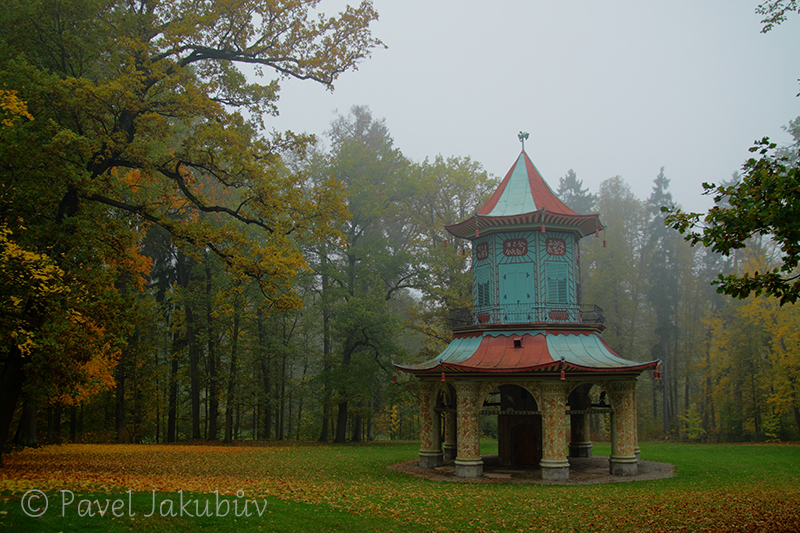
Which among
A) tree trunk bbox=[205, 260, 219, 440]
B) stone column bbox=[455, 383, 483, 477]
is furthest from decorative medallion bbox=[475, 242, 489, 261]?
tree trunk bbox=[205, 260, 219, 440]

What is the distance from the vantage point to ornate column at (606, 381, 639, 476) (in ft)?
57.4

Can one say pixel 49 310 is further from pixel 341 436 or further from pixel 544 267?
pixel 341 436

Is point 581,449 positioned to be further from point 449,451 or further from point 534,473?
point 534,473

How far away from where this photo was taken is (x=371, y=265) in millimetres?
31719

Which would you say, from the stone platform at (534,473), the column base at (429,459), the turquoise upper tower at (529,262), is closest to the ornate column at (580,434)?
the stone platform at (534,473)

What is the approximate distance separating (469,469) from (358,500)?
20.1 ft

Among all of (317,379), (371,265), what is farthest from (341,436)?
(371,265)

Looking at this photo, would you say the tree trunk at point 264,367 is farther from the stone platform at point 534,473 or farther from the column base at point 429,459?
the column base at point 429,459

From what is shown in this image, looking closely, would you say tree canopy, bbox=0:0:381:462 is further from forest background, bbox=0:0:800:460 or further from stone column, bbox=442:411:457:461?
stone column, bbox=442:411:457:461

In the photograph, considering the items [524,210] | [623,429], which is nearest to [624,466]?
[623,429]

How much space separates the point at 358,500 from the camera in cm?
1201

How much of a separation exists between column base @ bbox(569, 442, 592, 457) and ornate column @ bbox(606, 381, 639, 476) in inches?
212

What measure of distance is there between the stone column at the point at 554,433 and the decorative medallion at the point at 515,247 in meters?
5.10

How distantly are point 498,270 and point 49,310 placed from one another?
45.7ft
